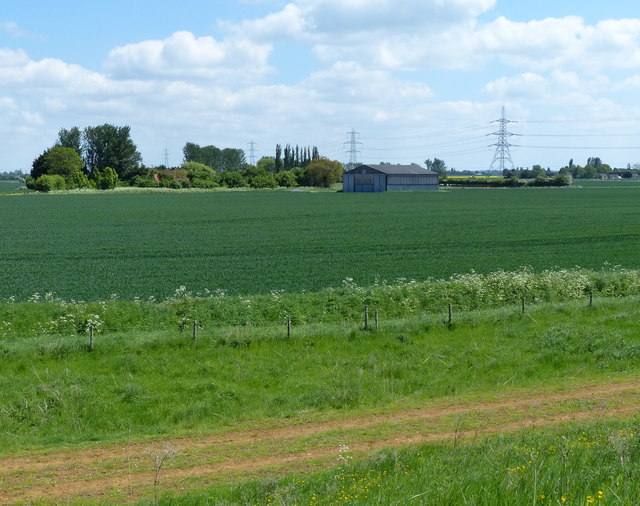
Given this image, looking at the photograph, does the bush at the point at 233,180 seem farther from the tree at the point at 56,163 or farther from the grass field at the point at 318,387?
the grass field at the point at 318,387

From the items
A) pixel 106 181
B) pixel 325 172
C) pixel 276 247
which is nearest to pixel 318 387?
pixel 276 247

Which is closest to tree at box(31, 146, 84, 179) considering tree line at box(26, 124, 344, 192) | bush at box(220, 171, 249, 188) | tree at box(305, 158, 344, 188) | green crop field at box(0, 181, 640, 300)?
tree line at box(26, 124, 344, 192)

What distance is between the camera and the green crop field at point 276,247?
36469 millimetres

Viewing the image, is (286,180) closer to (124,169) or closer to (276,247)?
(124,169)

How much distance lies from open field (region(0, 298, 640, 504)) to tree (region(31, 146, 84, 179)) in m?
155

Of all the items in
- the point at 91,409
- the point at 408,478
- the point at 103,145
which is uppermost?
the point at 103,145

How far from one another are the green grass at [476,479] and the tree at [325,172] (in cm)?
18307

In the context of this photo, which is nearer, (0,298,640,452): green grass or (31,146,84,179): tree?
(0,298,640,452): green grass

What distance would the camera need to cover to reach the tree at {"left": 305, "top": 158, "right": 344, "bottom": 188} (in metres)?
193

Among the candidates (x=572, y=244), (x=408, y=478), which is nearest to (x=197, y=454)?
(x=408, y=478)

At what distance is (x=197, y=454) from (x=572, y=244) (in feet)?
150

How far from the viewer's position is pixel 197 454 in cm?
1302

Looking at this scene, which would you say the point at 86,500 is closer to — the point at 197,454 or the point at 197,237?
the point at 197,454

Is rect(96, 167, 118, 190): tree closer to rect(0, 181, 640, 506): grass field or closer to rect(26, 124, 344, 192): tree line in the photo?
rect(26, 124, 344, 192): tree line
